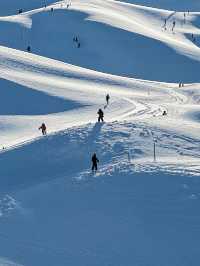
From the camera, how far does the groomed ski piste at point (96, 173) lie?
82.7 ft

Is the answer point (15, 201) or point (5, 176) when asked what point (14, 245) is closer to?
point (15, 201)

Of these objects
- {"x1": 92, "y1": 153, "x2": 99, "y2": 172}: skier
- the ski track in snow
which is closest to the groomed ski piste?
the ski track in snow

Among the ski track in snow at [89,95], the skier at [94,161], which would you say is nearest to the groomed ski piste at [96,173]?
the ski track in snow at [89,95]

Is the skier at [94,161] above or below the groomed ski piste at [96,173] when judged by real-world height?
above

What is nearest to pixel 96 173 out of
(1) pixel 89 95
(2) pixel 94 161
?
(2) pixel 94 161

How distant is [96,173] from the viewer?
97.4ft

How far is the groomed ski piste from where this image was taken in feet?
82.7

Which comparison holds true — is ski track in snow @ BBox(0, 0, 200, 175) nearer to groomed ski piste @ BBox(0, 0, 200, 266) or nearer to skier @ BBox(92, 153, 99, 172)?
groomed ski piste @ BBox(0, 0, 200, 266)

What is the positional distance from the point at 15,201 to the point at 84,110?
67.8ft

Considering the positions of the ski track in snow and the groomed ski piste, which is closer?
the groomed ski piste

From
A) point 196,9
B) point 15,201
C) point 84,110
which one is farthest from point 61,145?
point 196,9

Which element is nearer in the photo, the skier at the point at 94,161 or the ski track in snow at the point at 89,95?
the skier at the point at 94,161

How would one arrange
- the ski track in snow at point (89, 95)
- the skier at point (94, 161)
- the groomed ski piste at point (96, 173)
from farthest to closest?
the ski track in snow at point (89, 95)
the skier at point (94, 161)
the groomed ski piste at point (96, 173)

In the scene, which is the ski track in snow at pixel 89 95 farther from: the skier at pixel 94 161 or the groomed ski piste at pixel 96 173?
the skier at pixel 94 161
